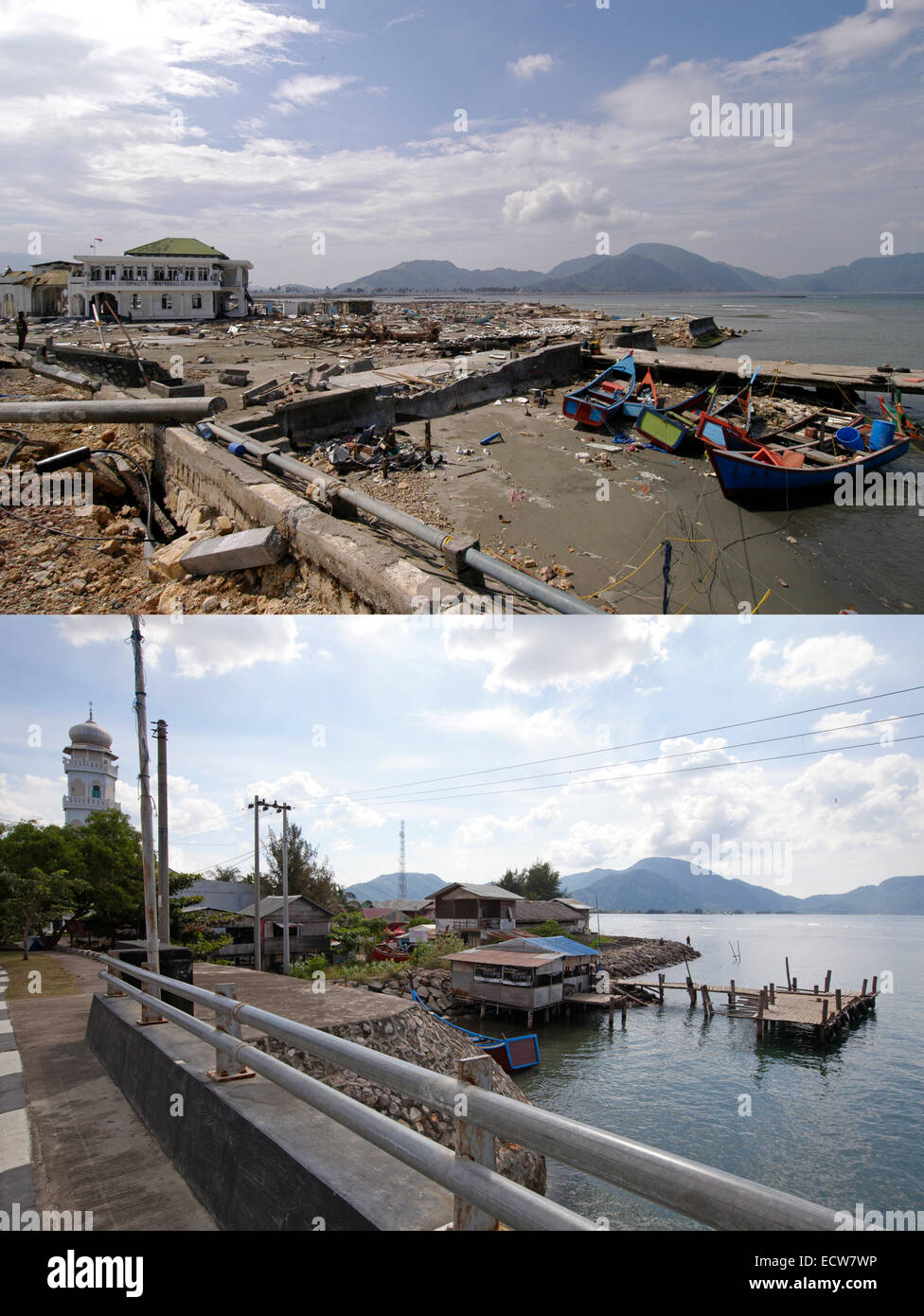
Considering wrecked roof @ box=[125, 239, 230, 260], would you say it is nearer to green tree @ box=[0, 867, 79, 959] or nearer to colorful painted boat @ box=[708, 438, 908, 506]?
green tree @ box=[0, 867, 79, 959]

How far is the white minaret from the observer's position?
132 feet

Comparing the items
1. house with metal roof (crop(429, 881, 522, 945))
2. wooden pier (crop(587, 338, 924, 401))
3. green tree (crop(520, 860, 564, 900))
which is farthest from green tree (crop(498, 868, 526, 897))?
wooden pier (crop(587, 338, 924, 401))

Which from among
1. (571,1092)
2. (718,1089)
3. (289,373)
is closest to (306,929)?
(571,1092)

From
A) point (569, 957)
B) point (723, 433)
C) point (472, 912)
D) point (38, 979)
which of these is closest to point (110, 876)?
point (38, 979)

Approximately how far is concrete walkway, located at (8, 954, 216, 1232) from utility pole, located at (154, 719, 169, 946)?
6.21 m

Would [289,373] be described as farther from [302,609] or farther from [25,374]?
[302,609]

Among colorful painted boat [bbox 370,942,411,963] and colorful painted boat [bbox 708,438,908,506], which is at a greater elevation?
colorful painted boat [bbox 708,438,908,506]

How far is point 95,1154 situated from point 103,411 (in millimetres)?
8057

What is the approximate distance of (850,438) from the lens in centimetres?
1578

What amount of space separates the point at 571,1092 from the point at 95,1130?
2097 cm

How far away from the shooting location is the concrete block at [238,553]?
347 inches

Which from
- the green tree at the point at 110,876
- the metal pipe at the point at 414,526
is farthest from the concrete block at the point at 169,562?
the green tree at the point at 110,876

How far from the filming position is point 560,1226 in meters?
1.43
